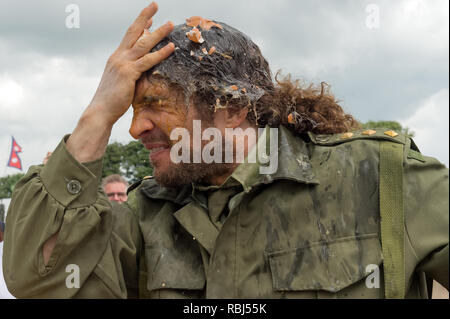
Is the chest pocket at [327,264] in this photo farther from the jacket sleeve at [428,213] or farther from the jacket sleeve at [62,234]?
the jacket sleeve at [62,234]

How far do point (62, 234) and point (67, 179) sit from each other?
318mm

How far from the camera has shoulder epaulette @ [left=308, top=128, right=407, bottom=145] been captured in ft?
10.2

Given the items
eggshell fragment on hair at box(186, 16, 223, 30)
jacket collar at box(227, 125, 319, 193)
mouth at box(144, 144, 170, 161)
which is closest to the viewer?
jacket collar at box(227, 125, 319, 193)

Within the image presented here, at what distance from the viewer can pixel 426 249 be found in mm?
2773

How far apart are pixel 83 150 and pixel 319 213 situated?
1436 millimetres

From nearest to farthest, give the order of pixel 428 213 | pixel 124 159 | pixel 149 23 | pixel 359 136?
pixel 428 213
pixel 359 136
pixel 149 23
pixel 124 159

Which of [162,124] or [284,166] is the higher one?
[162,124]

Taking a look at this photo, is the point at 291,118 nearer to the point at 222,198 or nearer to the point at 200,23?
the point at 222,198

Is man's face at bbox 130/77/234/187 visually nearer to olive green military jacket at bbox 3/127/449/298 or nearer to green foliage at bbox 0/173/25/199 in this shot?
olive green military jacket at bbox 3/127/449/298

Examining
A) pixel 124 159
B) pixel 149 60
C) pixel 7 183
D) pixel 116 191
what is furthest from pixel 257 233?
pixel 7 183

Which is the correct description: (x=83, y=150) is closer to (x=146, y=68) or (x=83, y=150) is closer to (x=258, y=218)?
(x=146, y=68)

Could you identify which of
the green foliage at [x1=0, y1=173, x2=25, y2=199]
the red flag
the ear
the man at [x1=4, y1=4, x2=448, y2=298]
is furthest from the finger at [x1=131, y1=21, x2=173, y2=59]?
the green foliage at [x1=0, y1=173, x2=25, y2=199]

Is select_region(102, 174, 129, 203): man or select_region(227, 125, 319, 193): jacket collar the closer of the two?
select_region(227, 125, 319, 193): jacket collar

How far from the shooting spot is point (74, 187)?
10.2ft
